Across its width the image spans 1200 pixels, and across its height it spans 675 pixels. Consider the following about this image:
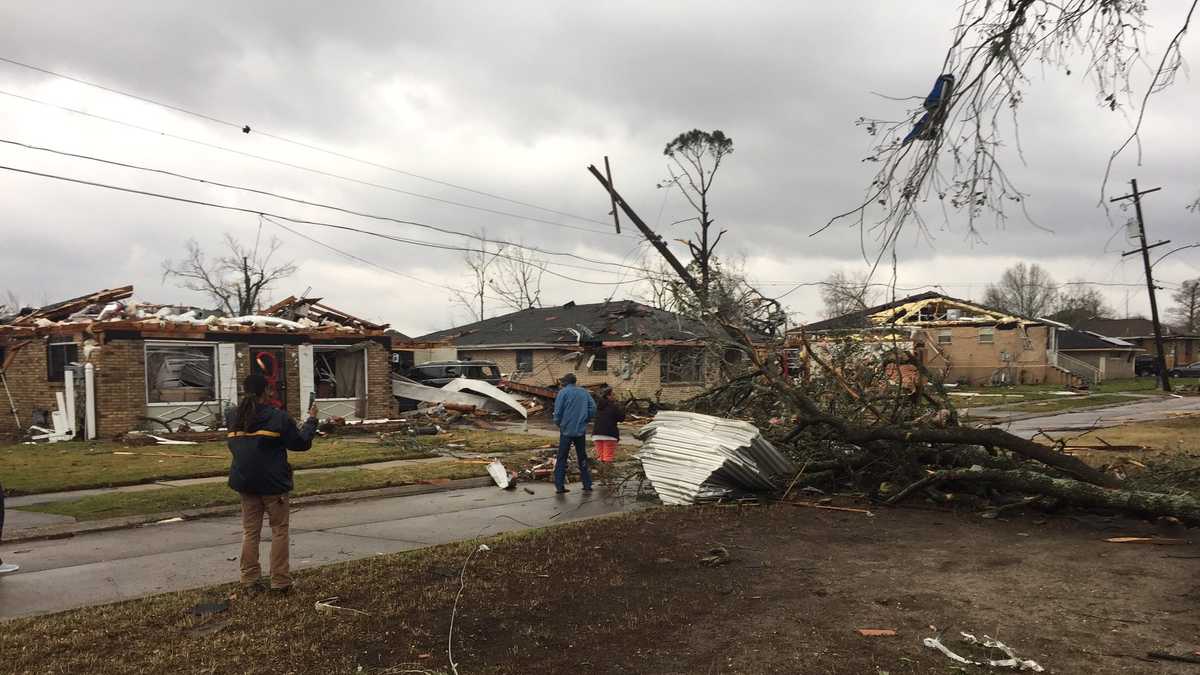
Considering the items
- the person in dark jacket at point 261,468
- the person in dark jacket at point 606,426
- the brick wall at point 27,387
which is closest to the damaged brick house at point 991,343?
the person in dark jacket at point 606,426

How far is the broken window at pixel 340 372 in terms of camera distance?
23406 millimetres

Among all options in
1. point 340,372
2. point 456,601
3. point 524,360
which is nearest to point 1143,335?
point 524,360

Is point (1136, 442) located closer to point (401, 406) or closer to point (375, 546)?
point (375, 546)

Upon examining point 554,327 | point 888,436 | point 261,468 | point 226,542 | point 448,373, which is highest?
point 554,327

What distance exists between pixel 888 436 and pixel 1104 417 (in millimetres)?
17192

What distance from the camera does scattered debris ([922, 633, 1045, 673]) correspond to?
13.4 ft

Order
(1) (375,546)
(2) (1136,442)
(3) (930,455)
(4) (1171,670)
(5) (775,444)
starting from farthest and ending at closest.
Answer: (2) (1136,442) → (5) (775,444) → (3) (930,455) → (1) (375,546) → (4) (1171,670)

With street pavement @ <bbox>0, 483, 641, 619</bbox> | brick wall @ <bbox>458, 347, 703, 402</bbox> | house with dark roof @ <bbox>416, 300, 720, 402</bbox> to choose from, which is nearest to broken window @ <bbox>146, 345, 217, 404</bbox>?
house with dark roof @ <bbox>416, 300, 720, 402</bbox>

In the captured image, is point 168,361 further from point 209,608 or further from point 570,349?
point 209,608

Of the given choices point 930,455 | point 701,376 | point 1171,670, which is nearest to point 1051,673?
point 1171,670

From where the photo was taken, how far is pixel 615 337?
31141 mm

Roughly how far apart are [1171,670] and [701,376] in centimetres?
997

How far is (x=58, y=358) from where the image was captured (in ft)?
66.5

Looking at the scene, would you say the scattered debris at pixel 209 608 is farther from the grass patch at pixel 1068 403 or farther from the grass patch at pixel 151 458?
the grass patch at pixel 1068 403
